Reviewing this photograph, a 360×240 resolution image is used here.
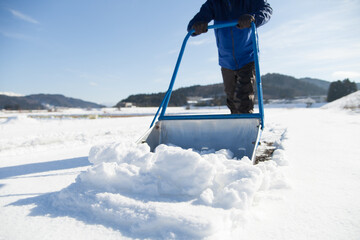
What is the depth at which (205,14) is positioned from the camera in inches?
87.1

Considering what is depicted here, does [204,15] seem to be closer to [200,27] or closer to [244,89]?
[200,27]

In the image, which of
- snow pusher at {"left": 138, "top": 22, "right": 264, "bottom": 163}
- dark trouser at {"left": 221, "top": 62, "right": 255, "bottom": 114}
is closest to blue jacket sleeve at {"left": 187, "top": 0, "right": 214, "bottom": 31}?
snow pusher at {"left": 138, "top": 22, "right": 264, "bottom": 163}

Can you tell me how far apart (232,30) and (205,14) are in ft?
1.09

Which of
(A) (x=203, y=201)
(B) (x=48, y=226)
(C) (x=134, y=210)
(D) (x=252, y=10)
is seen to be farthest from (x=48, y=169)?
(D) (x=252, y=10)

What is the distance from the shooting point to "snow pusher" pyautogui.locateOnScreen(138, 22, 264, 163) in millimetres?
1597

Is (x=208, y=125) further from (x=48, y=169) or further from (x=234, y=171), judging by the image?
(x=48, y=169)

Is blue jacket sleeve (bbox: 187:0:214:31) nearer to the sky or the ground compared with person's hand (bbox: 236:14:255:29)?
nearer to the sky

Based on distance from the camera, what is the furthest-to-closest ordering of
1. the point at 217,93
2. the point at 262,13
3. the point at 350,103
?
the point at 217,93 → the point at 350,103 → the point at 262,13

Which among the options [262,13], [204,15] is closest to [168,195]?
[262,13]

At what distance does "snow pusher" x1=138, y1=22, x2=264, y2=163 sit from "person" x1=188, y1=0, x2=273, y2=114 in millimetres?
319

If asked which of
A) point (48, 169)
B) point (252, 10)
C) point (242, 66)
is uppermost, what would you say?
point (252, 10)

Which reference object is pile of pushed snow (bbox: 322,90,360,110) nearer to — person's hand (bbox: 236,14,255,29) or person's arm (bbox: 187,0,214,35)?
person's arm (bbox: 187,0,214,35)

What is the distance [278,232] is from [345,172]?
2.50ft

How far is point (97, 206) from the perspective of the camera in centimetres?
74
